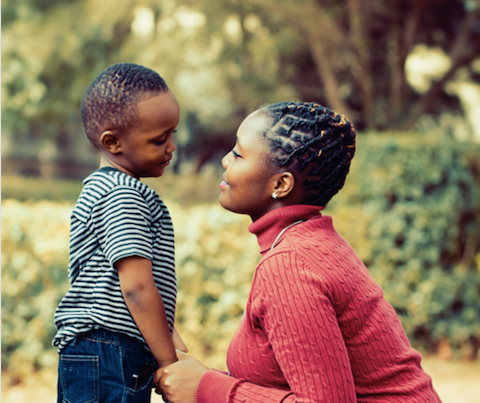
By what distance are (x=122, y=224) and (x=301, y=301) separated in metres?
0.64

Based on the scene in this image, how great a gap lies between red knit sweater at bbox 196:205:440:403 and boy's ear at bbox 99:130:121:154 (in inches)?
22.9

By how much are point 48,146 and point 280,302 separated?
22.0 metres

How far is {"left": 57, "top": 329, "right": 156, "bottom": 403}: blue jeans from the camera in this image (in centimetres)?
166

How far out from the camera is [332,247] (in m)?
1.57

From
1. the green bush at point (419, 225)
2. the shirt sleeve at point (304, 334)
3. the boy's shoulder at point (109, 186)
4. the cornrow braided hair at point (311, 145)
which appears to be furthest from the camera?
the green bush at point (419, 225)

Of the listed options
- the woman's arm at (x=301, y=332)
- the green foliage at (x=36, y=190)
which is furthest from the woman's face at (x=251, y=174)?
the green foliage at (x=36, y=190)

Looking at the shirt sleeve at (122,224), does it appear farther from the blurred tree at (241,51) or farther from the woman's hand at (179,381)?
the blurred tree at (241,51)

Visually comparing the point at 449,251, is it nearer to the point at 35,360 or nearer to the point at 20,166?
the point at 35,360

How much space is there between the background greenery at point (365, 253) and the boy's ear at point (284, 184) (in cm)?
304

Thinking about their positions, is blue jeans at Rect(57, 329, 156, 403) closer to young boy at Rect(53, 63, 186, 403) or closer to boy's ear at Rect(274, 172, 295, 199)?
young boy at Rect(53, 63, 186, 403)

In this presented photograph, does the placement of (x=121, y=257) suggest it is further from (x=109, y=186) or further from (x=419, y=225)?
(x=419, y=225)

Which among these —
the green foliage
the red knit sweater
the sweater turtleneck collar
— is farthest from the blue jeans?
the green foliage

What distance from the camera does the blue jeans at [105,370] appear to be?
166 centimetres

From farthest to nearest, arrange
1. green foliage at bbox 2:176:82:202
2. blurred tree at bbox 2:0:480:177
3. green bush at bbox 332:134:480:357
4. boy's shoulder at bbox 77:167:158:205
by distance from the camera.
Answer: green foliage at bbox 2:176:82:202 < blurred tree at bbox 2:0:480:177 < green bush at bbox 332:134:480:357 < boy's shoulder at bbox 77:167:158:205
